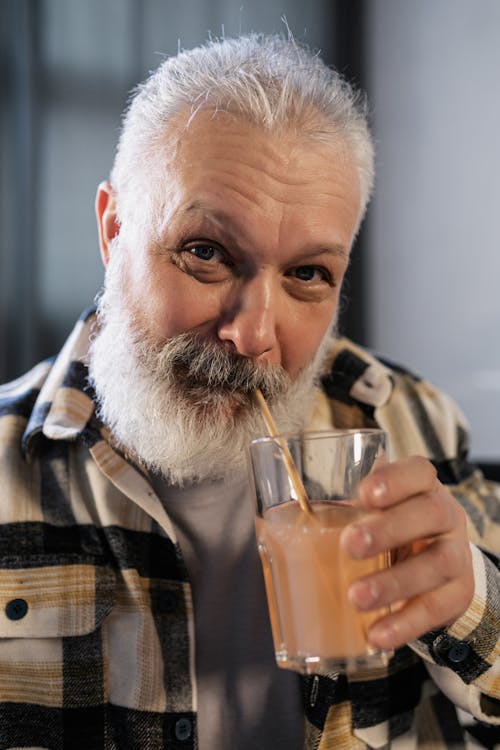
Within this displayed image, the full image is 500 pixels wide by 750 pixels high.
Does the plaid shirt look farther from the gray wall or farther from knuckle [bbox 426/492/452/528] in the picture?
the gray wall

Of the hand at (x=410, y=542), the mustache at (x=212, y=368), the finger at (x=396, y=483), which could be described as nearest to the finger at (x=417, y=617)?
the hand at (x=410, y=542)

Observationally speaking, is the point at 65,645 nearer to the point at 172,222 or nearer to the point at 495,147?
the point at 172,222

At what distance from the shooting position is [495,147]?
2541 mm

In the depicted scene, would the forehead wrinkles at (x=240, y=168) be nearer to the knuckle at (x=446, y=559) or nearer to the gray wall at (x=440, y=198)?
the knuckle at (x=446, y=559)

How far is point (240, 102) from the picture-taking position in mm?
1180

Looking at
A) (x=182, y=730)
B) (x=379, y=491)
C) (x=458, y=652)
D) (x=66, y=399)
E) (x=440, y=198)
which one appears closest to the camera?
(x=379, y=491)

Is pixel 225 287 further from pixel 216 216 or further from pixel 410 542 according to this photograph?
pixel 410 542

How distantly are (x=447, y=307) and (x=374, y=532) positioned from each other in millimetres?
1885

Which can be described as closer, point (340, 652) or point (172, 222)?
point (340, 652)

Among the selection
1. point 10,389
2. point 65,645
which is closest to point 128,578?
point 65,645

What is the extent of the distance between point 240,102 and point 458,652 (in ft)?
2.42

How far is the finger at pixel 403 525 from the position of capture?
799 millimetres

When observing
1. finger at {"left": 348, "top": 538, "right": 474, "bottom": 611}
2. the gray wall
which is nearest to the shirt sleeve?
finger at {"left": 348, "top": 538, "right": 474, "bottom": 611}

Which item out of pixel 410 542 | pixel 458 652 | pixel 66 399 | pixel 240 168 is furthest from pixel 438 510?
pixel 66 399
